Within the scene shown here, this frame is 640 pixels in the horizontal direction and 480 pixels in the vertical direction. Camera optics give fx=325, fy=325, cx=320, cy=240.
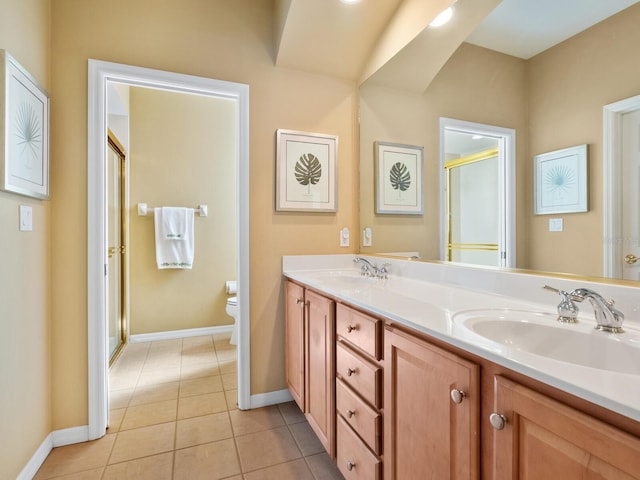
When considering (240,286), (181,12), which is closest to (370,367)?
(240,286)

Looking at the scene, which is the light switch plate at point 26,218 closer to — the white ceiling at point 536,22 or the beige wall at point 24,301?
the beige wall at point 24,301

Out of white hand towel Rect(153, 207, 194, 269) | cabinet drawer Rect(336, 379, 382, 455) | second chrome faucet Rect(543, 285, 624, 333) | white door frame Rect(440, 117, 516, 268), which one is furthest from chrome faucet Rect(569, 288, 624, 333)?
white hand towel Rect(153, 207, 194, 269)

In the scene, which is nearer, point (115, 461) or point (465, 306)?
point (465, 306)

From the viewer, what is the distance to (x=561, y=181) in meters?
→ 1.02

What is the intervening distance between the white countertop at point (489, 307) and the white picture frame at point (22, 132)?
1309 mm

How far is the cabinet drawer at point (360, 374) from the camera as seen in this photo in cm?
110

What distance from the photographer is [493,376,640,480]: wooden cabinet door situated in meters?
0.47

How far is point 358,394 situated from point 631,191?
1.03 metres

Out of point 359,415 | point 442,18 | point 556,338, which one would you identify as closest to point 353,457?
point 359,415

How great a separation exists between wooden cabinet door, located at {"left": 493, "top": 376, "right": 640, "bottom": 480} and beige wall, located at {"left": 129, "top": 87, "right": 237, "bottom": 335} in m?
3.09

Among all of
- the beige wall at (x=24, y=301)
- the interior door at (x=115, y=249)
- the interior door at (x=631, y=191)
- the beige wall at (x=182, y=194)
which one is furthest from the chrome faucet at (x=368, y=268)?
the interior door at (x=115, y=249)

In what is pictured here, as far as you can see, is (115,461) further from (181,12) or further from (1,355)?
(181,12)

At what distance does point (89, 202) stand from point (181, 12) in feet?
3.95

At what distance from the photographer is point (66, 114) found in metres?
1.68
